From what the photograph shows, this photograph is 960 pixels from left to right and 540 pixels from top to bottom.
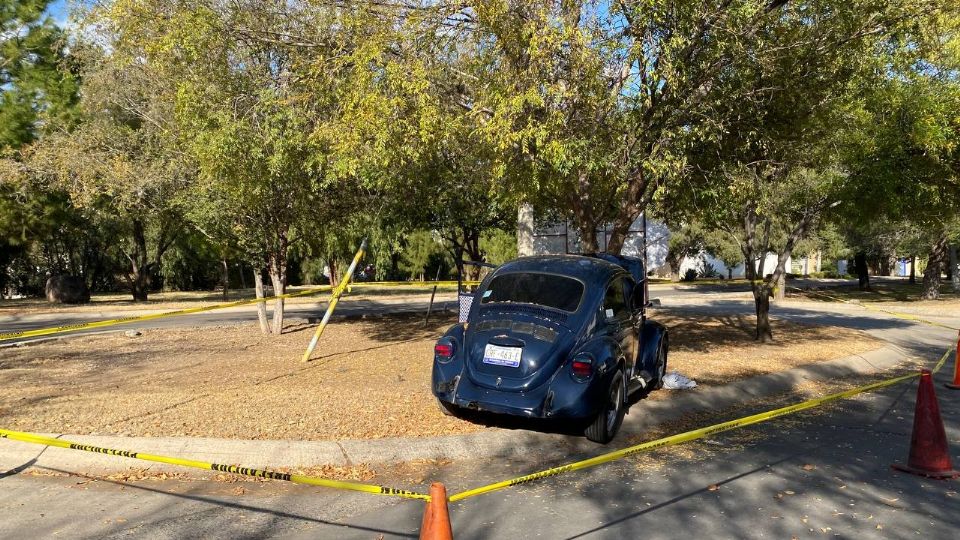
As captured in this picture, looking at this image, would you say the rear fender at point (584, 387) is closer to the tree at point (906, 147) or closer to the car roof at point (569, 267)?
the car roof at point (569, 267)

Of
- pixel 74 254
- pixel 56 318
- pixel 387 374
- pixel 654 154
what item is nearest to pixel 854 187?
pixel 654 154

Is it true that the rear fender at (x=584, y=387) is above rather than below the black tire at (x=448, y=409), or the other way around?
above

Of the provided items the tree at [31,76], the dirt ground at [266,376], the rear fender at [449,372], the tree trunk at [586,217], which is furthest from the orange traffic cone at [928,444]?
the tree at [31,76]

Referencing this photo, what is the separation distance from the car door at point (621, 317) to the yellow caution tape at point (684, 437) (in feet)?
3.94

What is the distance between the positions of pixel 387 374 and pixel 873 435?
6.14 m

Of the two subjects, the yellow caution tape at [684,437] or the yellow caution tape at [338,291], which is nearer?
the yellow caution tape at [684,437]

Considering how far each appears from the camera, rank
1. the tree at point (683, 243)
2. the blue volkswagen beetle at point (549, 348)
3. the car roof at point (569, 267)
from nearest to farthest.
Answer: the blue volkswagen beetle at point (549, 348) → the car roof at point (569, 267) → the tree at point (683, 243)

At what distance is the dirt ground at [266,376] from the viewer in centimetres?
750

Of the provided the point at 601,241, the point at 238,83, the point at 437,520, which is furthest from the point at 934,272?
the point at 437,520

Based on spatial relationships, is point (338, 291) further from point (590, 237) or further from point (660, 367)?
point (660, 367)

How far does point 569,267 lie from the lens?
847 centimetres

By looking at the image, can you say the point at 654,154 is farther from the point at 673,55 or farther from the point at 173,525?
the point at 173,525

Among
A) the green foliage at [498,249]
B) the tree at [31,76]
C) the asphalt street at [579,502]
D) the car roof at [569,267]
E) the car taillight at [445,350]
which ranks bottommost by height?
the asphalt street at [579,502]

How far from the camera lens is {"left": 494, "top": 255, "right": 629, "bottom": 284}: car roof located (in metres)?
8.33
